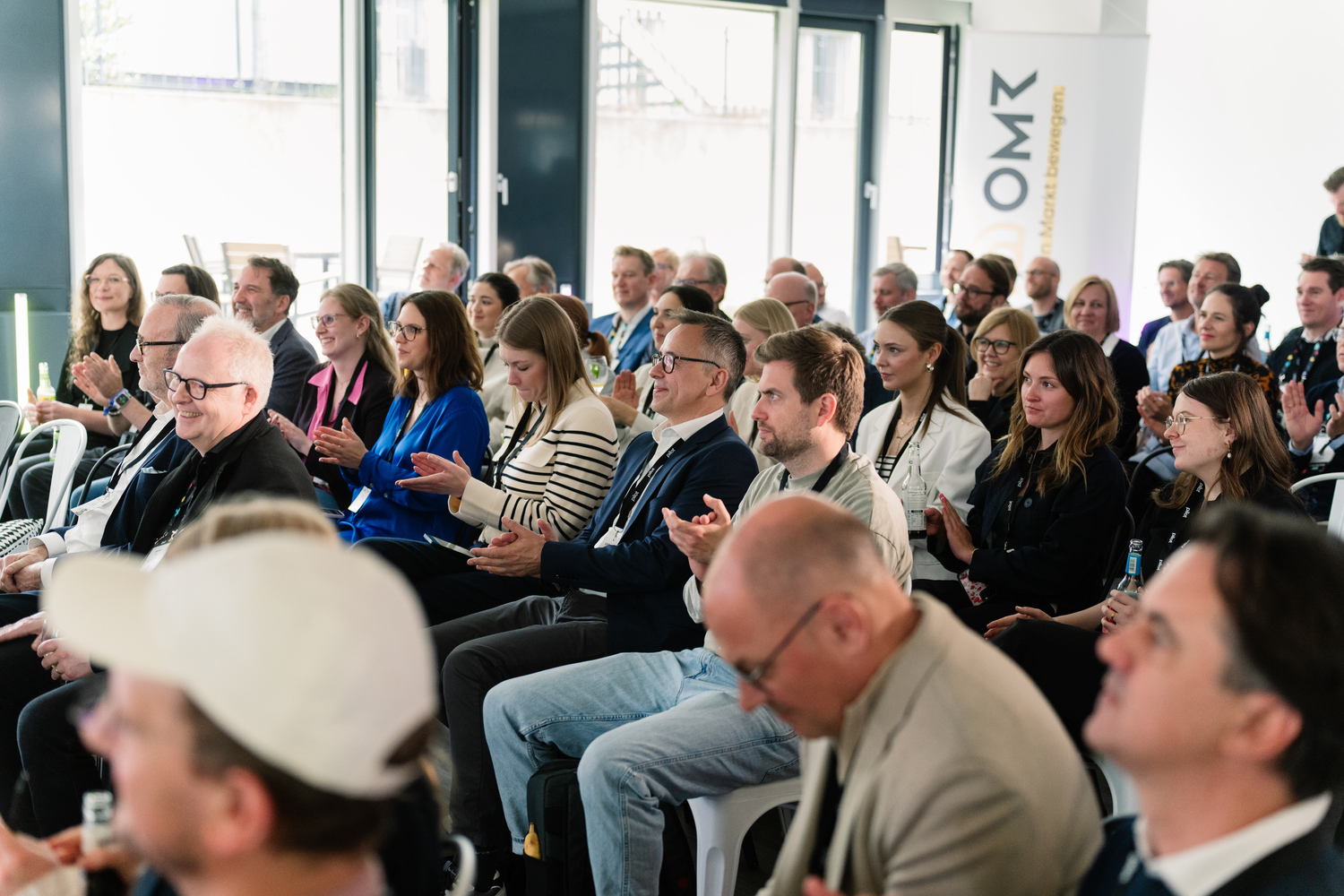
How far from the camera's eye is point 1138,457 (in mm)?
4121

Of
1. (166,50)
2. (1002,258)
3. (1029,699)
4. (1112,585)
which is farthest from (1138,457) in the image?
(166,50)

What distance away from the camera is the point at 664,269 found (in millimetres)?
7285

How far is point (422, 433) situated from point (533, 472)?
479 mm

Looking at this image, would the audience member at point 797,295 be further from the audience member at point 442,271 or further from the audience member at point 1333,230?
the audience member at point 1333,230

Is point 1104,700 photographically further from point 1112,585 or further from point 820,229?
point 820,229

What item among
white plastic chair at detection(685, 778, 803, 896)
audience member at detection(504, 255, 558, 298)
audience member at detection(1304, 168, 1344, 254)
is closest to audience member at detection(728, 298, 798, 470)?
white plastic chair at detection(685, 778, 803, 896)

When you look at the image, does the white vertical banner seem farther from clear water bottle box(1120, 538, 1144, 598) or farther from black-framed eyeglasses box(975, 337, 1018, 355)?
clear water bottle box(1120, 538, 1144, 598)

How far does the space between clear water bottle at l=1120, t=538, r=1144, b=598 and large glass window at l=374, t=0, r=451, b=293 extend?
5.94 meters

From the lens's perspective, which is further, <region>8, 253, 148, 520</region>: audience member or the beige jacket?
<region>8, 253, 148, 520</region>: audience member

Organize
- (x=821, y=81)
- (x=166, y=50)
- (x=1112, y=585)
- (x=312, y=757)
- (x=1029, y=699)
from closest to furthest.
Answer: (x=312, y=757)
(x=1029, y=699)
(x=1112, y=585)
(x=166, y=50)
(x=821, y=81)

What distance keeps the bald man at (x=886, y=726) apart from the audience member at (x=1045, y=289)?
5.85 metres

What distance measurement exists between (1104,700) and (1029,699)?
0.42 feet

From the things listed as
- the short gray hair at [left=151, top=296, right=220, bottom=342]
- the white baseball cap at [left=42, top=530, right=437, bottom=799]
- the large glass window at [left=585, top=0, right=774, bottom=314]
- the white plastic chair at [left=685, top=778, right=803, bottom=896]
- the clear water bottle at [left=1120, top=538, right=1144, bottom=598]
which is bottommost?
the white plastic chair at [left=685, top=778, right=803, bottom=896]

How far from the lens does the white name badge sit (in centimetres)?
354
